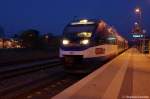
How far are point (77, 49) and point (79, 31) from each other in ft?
5.38

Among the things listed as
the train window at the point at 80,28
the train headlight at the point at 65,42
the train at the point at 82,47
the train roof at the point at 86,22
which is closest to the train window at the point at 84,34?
the train at the point at 82,47

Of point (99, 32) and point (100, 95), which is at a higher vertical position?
point (99, 32)

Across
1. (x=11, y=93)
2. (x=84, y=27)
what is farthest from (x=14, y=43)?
(x=11, y=93)

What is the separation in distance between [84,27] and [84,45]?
1.93 m

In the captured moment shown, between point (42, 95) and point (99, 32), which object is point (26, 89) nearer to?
point (42, 95)

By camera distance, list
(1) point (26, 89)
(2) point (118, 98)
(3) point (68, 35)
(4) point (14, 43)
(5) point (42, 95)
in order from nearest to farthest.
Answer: (2) point (118, 98), (5) point (42, 95), (1) point (26, 89), (3) point (68, 35), (4) point (14, 43)

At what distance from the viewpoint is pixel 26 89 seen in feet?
57.5

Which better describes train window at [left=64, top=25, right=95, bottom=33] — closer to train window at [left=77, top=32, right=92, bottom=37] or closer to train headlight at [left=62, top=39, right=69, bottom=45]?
train window at [left=77, top=32, right=92, bottom=37]

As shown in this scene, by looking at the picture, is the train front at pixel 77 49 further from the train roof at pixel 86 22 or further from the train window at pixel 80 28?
the train roof at pixel 86 22

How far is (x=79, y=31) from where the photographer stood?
2478 cm

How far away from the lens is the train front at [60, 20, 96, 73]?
23500 millimetres

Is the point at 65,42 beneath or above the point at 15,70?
above

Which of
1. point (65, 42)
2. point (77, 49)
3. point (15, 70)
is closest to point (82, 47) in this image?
point (77, 49)

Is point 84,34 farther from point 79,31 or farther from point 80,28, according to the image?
point 80,28
